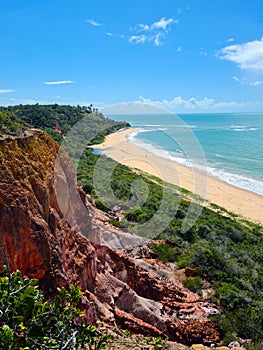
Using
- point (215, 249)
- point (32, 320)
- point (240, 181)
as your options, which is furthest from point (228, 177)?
point (32, 320)

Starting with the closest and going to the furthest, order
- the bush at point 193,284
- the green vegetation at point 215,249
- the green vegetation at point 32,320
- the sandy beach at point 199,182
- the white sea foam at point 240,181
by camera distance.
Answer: the green vegetation at point 32,320
the green vegetation at point 215,249
the bush at point 193,284
the sandy beach at point 199,182
the white sea foam at point 240,181

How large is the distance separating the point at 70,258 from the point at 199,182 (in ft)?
129

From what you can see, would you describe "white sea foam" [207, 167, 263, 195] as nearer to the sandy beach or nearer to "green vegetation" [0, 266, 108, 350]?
the sandy beach

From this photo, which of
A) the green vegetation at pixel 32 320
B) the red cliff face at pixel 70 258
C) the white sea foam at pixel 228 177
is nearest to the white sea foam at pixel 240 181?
the white sea foam at pixel 228 177

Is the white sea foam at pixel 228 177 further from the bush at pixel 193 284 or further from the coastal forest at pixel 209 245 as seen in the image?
the bush at pixel 193 284

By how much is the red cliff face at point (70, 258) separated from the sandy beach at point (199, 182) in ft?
70.7

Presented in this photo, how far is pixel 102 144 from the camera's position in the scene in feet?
230

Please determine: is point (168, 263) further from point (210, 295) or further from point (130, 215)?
point (130, 215)

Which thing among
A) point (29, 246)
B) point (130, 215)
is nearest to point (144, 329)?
point (29, 246)

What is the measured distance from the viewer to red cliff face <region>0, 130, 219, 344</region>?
251 inches

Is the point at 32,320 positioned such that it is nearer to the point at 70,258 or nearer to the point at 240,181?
the point at 70,258

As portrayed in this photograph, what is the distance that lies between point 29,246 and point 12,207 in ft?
2.89

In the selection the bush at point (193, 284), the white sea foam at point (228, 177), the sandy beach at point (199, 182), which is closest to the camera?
the bush at point (193, 284)

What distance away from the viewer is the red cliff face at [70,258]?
6.39m
